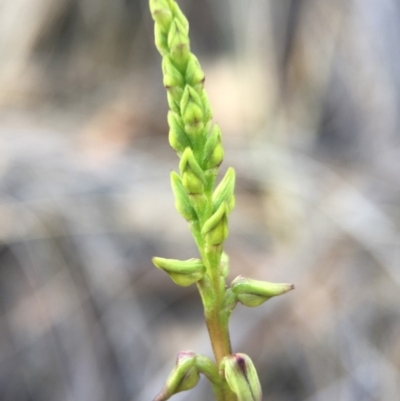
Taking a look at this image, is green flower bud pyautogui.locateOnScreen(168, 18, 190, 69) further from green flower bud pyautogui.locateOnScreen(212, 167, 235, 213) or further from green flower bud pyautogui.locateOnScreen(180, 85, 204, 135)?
green flower bud pyautogui.locateOnScreen(212, 167, 235, 213)

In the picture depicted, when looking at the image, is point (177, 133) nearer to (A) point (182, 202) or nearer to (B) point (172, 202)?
(A) point (182, 202)

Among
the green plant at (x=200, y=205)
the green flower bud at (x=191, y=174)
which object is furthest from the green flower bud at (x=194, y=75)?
the green flower bud at (x=191, y=174)


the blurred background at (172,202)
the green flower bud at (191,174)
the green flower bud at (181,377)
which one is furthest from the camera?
the blurred background at (172,202)

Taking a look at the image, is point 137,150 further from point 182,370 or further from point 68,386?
point 182,370

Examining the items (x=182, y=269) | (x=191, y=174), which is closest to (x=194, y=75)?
(x=191, y=174)

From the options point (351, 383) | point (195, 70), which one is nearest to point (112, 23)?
point (351, 383)

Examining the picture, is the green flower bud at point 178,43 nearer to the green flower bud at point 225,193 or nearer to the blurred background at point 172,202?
the green flower bud at point 225,193

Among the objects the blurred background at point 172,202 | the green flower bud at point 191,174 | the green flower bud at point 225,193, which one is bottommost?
the blurred background at point 172,202
